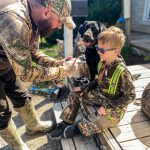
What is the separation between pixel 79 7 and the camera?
5.42 metres

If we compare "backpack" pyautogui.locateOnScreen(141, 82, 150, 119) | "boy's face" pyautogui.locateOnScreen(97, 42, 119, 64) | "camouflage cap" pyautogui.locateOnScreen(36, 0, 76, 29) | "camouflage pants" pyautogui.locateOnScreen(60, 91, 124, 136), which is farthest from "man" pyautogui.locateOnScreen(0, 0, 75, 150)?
"backpack" pyautogui.locateOnScreen(141, 82, 150, 119)

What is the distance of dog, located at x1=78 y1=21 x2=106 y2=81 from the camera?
10.3ft

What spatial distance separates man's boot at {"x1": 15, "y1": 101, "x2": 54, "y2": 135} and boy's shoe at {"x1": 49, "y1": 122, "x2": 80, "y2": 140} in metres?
0.28

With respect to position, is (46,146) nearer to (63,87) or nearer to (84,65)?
(84,65)

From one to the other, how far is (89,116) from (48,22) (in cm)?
119

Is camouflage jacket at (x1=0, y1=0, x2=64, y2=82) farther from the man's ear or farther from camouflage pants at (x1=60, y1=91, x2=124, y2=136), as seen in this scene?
camouflage pants at (x1=60, y1=91, x2=124, y2=136)

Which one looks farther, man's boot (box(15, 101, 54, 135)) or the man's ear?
man's boot (box(15, 101, 54, 135))

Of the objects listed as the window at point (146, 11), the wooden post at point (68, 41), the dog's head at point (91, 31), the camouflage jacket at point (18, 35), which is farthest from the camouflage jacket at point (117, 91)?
the window at point (146, 11)

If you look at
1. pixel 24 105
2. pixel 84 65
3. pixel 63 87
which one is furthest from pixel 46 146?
pixel 63 87

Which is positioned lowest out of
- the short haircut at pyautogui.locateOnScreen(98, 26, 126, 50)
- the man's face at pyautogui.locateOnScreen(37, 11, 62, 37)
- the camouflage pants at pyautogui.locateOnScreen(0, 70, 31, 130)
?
the camouflage pants at pyautogui.locateOnScreen(0, 70, 31, 130)

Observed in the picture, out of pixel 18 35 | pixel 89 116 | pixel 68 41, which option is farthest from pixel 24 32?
pixel 68 41

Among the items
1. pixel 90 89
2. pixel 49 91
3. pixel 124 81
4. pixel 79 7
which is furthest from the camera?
pixel 79 7

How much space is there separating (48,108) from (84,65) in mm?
1102

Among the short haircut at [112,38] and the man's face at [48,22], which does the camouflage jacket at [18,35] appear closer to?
the man's face at [48,22]
